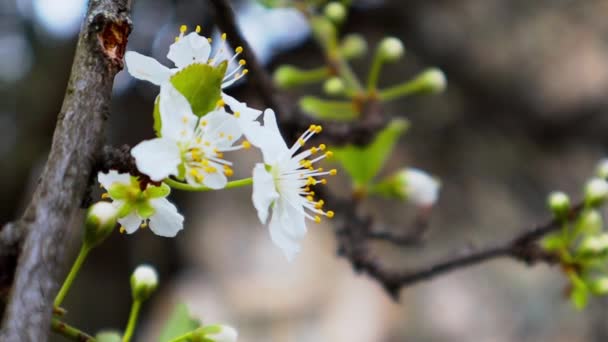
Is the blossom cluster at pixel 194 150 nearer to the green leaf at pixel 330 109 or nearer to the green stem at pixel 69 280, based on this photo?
the green stem at pixel 69 280

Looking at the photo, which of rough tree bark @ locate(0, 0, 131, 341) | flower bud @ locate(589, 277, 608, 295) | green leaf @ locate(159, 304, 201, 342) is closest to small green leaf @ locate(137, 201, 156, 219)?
rough tree bark @ locate(0, 0, 131, 341)

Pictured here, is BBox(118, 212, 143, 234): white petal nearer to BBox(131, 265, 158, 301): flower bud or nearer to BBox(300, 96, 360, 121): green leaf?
BBox(131, 265, 158, 301): flower bud

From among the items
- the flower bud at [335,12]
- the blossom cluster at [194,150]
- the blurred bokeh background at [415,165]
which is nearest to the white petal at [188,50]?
the blossom cluster at [194,150]

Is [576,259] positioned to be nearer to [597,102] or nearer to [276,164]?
[276,164]

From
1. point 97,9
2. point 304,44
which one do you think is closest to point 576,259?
point 97,9

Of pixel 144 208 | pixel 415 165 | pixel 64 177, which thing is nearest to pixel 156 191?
pixel 144 208

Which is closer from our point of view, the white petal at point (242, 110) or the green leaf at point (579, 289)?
the white petal at point (242, 110)

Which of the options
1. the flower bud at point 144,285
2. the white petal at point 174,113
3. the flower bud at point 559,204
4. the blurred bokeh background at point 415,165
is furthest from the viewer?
the blurred bokeh background at point 415,165
